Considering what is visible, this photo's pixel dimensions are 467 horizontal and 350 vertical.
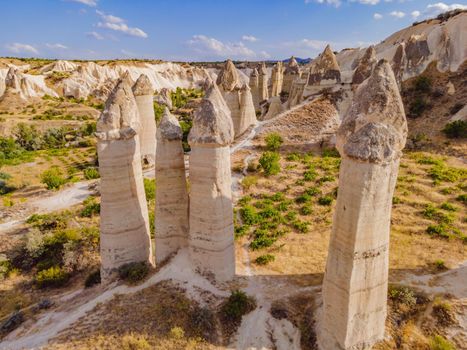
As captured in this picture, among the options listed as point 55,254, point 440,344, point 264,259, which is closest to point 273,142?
point 264,259

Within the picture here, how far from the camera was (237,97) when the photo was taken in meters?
26.6

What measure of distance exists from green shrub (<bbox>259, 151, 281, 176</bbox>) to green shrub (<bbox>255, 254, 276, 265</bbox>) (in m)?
8.29

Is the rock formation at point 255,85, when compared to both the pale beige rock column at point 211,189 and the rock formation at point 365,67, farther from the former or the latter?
the pale beige rock column at point 211,189

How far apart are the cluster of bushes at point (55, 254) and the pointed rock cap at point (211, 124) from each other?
9.72 meters

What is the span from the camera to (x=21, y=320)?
1178cm

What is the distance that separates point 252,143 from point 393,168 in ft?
58.6

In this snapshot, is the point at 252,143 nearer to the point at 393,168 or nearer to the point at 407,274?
the point at 407,274

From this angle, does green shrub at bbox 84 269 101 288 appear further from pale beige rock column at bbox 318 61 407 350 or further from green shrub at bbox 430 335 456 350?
green shrub at bbox 430 335 456 350

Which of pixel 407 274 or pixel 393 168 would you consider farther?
pixel 407 274

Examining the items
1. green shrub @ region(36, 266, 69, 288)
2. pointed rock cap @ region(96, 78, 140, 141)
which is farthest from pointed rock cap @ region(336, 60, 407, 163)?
green shrub @ region(36, 266, 69, 288)

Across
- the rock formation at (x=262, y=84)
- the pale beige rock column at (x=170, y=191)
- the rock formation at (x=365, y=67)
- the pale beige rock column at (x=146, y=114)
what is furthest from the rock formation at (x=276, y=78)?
the pale beige rock column at (x=170, y=191)

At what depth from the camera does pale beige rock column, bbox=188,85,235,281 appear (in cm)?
965

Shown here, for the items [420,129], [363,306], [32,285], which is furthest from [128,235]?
[420,129]

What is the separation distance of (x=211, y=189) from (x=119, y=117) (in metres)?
3.86
